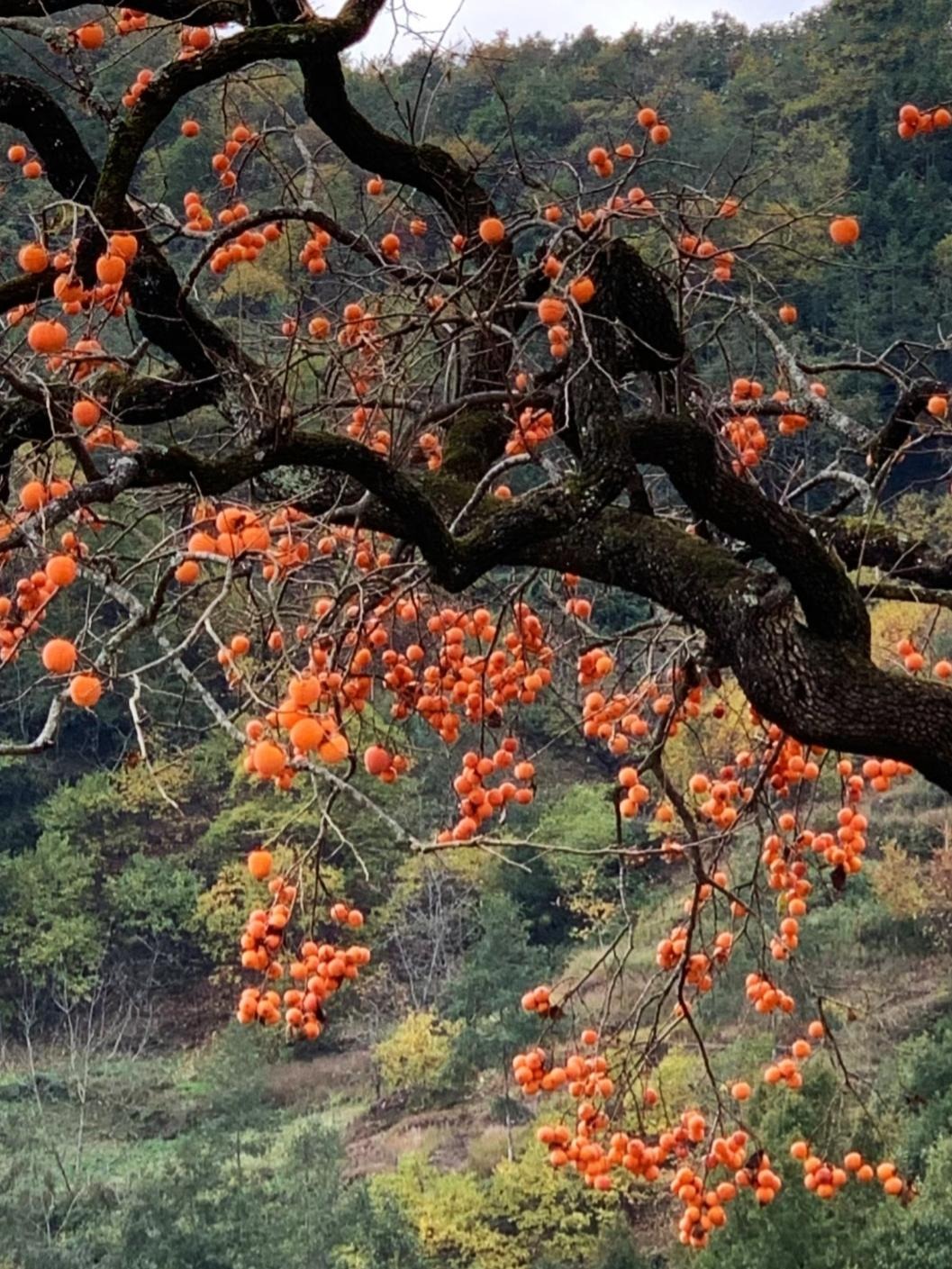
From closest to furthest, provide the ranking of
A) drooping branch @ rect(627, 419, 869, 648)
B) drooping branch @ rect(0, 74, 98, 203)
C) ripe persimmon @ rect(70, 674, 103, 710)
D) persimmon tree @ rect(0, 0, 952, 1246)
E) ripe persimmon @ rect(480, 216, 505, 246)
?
ripe persimmon @ rect(70, 674, 103, 710) → persimmon tree @ rect(0, 0, 952, 1246) → drooping branch @ rect(627, 419, 869, 648) → drooping branch @ rect(0, 74, 98, 203) → ripe persimmon @ rect(480, 216, 505, 246)

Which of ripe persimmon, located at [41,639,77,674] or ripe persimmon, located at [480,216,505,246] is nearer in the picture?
ripe persimmon, located at [41,639,77,674]

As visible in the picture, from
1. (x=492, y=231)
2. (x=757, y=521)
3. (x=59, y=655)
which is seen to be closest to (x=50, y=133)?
(x=492, y=231)

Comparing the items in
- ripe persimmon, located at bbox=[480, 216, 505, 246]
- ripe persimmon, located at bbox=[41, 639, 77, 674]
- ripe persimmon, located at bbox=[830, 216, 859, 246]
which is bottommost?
ripe persimmon, located at bbox=[41, 639, 77, 674]

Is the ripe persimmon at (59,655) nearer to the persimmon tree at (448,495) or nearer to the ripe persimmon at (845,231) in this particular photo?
the persimmon tree at (448,495)

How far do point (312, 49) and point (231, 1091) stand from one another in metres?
9.80

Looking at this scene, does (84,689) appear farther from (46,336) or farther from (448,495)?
(448,495)

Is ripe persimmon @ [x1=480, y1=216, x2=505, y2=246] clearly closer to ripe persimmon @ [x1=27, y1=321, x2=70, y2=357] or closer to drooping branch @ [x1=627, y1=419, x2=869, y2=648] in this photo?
drooping branch @ [x1=627, y1=419, x2=869, y2=648]

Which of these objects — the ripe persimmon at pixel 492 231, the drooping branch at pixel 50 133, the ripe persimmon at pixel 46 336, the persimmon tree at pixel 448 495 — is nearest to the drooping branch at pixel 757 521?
the persimmon tree at pixel 448 495

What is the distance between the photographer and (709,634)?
1.92 meters

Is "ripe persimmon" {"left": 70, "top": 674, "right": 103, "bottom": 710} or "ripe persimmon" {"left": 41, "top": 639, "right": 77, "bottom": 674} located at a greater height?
"ripe persimmon" {"left": 41, "top": 639, "right": 77, "bottom": 674}

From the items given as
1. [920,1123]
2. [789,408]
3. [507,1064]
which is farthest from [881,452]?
[507,1064]

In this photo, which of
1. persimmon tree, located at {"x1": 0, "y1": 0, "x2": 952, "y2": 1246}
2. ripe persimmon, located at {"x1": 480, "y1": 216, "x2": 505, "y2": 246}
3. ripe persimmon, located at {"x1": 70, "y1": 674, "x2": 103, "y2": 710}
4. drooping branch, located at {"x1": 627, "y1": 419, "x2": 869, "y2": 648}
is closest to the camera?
ripe persimmon, located at {"x1": 70, "y1": 674, "x2": 103, "y2": 710}

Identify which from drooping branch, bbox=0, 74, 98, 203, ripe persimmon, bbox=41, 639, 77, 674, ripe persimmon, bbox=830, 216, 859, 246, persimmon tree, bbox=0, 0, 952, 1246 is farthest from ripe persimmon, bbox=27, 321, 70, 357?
ripe persimmon, bbox=830, 216, 859, 246

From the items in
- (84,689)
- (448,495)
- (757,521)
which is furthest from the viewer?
(448,495)
